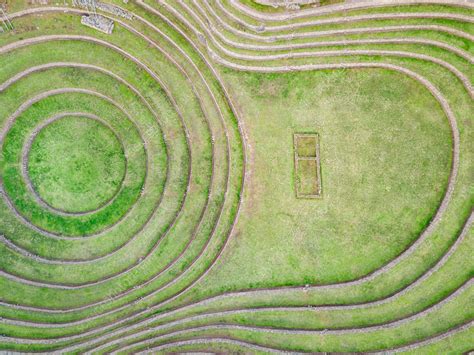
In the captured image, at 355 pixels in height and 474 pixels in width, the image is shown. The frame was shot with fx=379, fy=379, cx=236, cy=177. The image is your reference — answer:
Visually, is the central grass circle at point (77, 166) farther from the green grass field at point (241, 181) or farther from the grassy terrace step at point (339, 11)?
the grassy terrace step at point (339, 11)

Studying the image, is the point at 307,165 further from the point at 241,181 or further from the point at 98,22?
the point at 98,22

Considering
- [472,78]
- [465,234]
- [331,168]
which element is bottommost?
[465,234]

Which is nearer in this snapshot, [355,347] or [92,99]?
[355,347]

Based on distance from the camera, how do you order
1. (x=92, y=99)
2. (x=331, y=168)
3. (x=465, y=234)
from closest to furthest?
(x=465, y=234)
(x=331, y=168)
(x=92, y=99)

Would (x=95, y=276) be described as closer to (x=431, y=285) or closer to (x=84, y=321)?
(x=84, y=321)

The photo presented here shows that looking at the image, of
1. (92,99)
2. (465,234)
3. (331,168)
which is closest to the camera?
(465,234)

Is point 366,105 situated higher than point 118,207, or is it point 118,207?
point 366,105

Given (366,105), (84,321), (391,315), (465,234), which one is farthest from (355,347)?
(84,321)

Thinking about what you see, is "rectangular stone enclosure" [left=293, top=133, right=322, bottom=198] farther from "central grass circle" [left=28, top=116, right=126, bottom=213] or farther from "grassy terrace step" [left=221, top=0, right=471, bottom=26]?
"central grass circle" [left=28, top=116, right=126, bottom=213]
